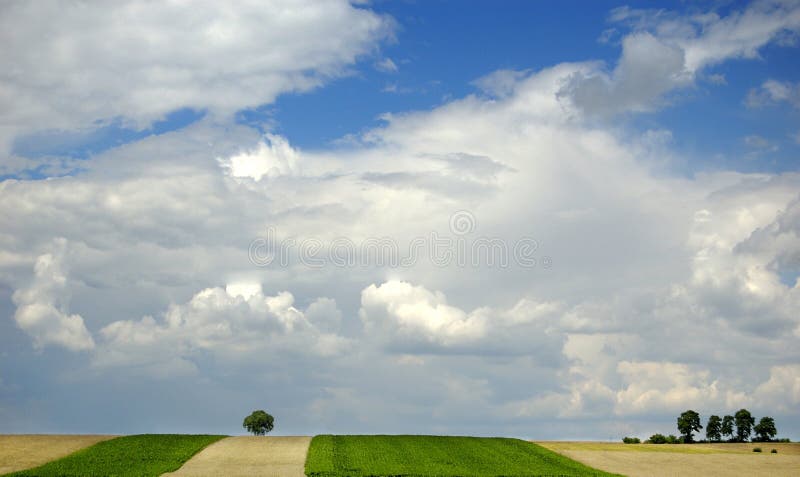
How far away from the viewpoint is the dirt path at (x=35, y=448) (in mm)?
78750

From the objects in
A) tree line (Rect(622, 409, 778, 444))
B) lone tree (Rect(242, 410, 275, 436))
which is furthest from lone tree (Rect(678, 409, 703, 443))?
lone tree (Rect(242, 410, 275, 436))

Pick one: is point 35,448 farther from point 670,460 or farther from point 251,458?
point 670,460

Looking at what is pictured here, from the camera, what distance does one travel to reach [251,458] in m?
85.7

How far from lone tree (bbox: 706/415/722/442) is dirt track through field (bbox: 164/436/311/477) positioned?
4228 inches

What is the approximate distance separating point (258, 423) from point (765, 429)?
114662 millimetres

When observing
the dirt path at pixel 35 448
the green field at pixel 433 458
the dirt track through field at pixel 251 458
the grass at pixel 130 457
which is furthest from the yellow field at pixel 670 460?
the dirt path at pixel 35 448

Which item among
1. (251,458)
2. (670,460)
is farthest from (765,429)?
(251,458)

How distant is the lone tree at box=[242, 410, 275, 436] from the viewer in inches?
7141

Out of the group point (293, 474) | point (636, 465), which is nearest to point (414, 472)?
point (293, 474)

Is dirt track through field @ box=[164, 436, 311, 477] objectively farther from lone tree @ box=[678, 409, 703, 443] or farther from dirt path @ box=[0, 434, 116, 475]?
lone tree @ box=[678, 409, 703, 443]

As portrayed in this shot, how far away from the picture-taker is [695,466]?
91688mm

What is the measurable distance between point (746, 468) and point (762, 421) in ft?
284

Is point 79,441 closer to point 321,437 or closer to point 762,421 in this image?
point 321,437

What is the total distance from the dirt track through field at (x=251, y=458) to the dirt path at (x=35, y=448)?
1517cm
